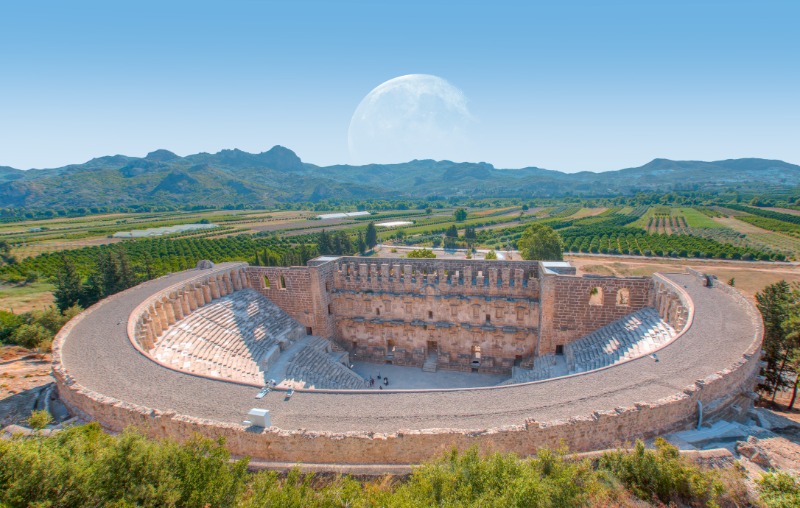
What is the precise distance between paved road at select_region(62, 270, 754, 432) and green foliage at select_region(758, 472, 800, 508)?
4.30 m

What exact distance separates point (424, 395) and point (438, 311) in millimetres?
14154

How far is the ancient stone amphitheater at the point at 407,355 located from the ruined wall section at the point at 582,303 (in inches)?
3.6

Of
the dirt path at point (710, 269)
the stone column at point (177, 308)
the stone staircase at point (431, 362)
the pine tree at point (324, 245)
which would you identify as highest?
the stone column at point (177, 308)

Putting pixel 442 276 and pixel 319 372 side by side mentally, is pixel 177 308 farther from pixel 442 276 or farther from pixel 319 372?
pixel 442 276

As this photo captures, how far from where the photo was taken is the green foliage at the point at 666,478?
996cm

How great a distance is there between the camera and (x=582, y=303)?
83.7 feet

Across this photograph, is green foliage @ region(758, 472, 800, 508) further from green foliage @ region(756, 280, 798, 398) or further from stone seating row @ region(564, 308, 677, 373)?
green foliage @ region(756, 280, 798, 398)

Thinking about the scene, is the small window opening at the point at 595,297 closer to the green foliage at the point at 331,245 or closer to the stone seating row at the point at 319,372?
the stone seating row at the point at 319,372

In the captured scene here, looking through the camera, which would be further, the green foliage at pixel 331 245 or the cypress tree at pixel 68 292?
the green foliage at pixel 331 245

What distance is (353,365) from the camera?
31.2m

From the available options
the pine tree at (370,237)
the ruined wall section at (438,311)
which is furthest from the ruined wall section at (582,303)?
the pine tree at (370,237)

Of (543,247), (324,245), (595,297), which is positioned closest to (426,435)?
(595,297)

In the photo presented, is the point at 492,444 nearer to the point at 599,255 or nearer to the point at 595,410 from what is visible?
the point at 595,410

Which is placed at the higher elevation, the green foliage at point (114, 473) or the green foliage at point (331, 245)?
the green foliage at point (114, 473)
